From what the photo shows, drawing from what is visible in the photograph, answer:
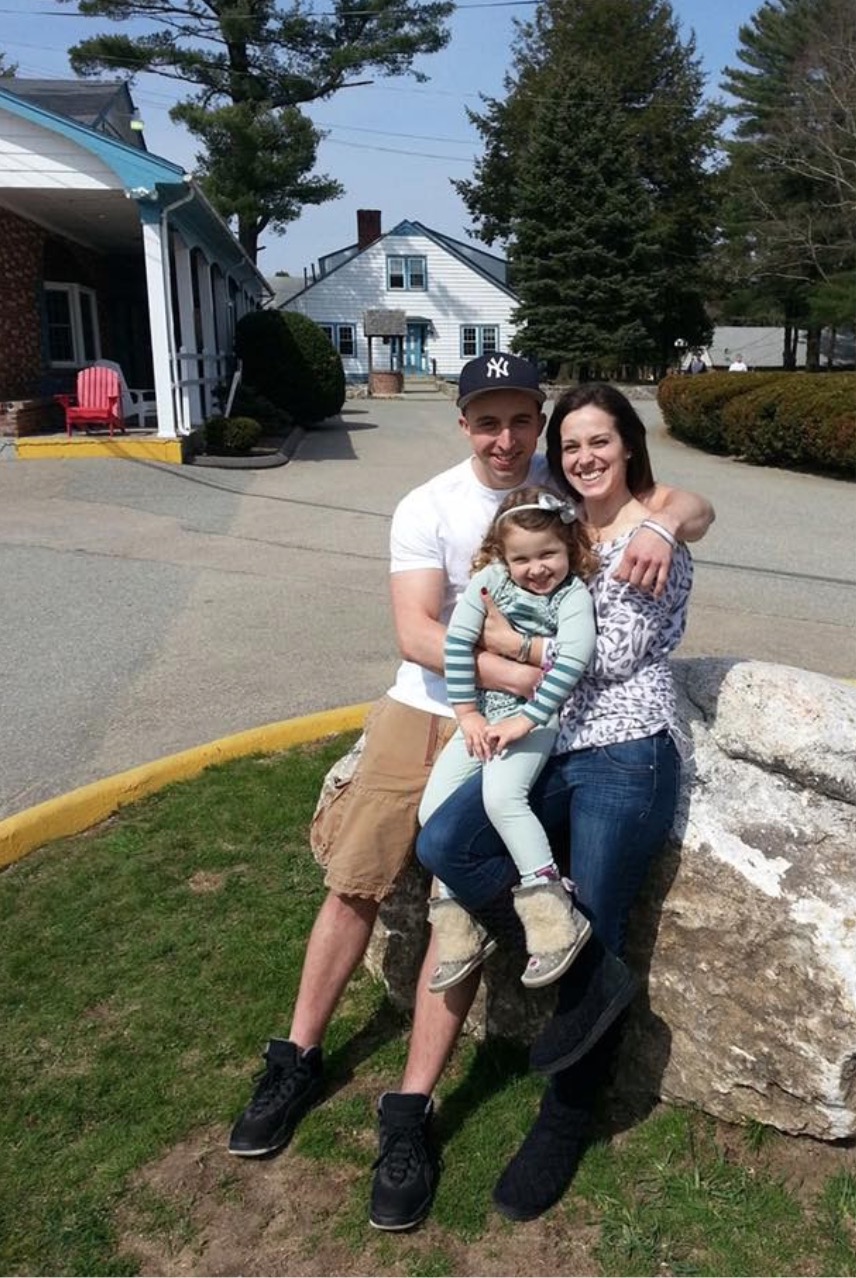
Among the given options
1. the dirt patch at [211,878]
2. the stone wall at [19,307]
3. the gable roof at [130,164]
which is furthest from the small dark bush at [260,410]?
the dirt patch at [211,878]

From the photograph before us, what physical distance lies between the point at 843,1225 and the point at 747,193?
1536 inches

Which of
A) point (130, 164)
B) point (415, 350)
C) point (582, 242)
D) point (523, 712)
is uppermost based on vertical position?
point (582, 242)

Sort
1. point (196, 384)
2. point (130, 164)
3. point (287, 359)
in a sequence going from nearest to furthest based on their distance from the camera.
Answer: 1. point (130, 164)
2. point (196, 384)
3. point (287, 359)

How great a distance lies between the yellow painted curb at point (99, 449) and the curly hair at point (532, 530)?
12.4 m

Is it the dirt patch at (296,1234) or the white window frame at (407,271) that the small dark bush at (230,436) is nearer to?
the dirt patch at (296,1234)

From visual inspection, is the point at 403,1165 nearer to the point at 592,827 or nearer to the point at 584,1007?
the point at 584,1007

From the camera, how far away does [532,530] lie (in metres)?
2.35

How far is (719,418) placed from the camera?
17.4m

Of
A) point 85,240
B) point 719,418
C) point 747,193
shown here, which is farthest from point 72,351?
point 747,193

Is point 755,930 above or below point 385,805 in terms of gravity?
below

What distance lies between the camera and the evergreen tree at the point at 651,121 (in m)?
41.2

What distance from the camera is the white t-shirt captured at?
2.67 meters

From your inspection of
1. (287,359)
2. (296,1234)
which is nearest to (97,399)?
(287,359)

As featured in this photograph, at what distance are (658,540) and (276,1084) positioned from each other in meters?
1.56
